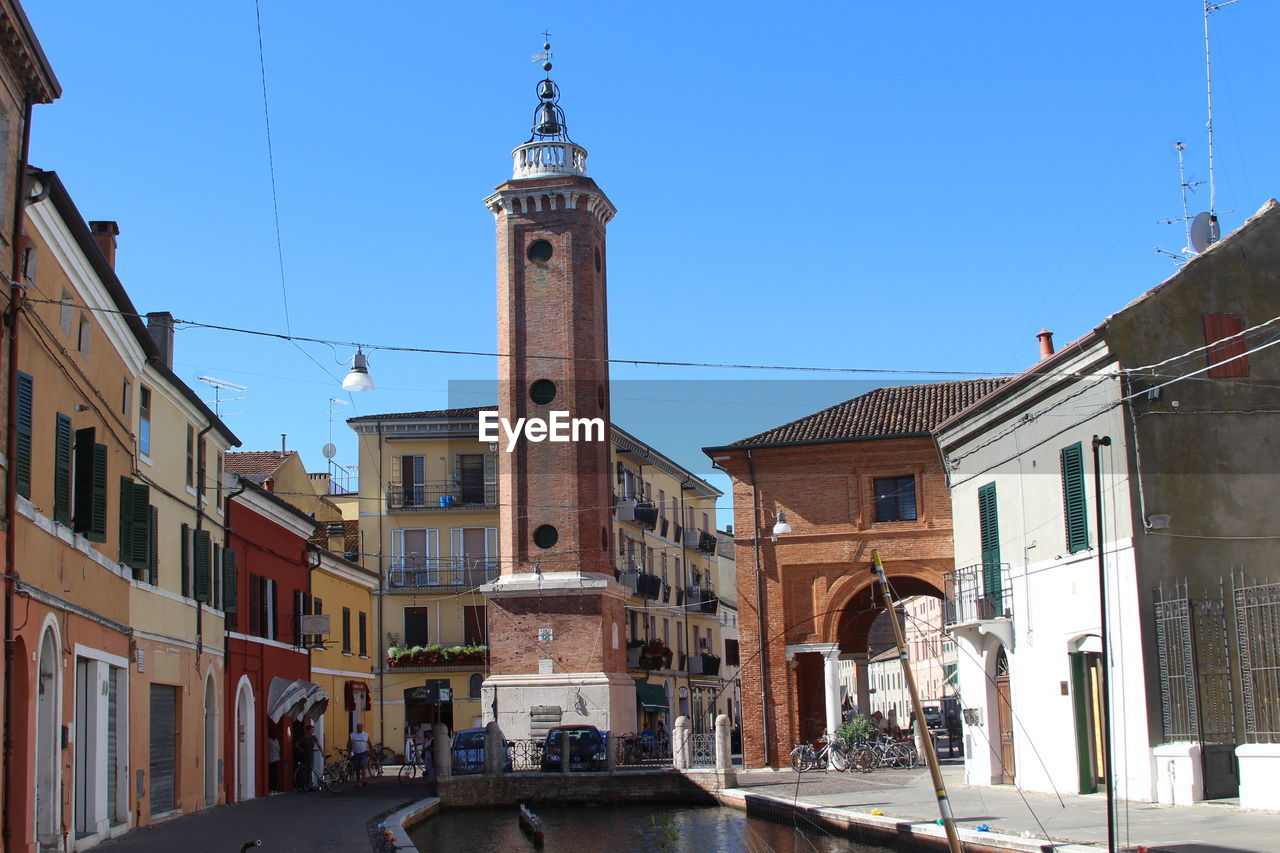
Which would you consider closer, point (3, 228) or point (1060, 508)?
point (3, 228)

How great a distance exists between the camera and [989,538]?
27578mm

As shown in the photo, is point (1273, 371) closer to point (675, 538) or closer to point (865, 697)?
point (865, 697)

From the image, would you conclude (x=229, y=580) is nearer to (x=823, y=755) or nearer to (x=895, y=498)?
(x=823, y=755)

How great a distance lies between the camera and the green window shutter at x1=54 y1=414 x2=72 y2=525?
55.5ft

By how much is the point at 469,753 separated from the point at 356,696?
38.3 ft

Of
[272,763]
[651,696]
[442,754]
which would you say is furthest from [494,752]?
[651,696]

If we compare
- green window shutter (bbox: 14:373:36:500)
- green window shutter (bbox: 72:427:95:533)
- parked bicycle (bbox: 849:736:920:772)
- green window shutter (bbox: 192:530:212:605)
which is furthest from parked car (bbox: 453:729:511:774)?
green window shutter (bbox: 14:373:36:500)

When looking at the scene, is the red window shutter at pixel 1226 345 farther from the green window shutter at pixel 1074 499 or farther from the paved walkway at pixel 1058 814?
the paved walkway at pixel 1058 814

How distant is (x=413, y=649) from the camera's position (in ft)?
171

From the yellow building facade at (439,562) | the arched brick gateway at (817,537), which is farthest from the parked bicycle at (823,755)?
the yellow building facade at (439,562)

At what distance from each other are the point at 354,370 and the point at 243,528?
38.1 ft

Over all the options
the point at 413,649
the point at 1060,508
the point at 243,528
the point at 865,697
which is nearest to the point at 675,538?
the point at 413,649

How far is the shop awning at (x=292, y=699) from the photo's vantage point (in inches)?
1267

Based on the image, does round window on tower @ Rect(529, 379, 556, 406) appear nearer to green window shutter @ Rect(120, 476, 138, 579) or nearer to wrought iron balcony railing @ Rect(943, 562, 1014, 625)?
wrought iron balcony railing @ Rect(943, 562, 1014, 625)
